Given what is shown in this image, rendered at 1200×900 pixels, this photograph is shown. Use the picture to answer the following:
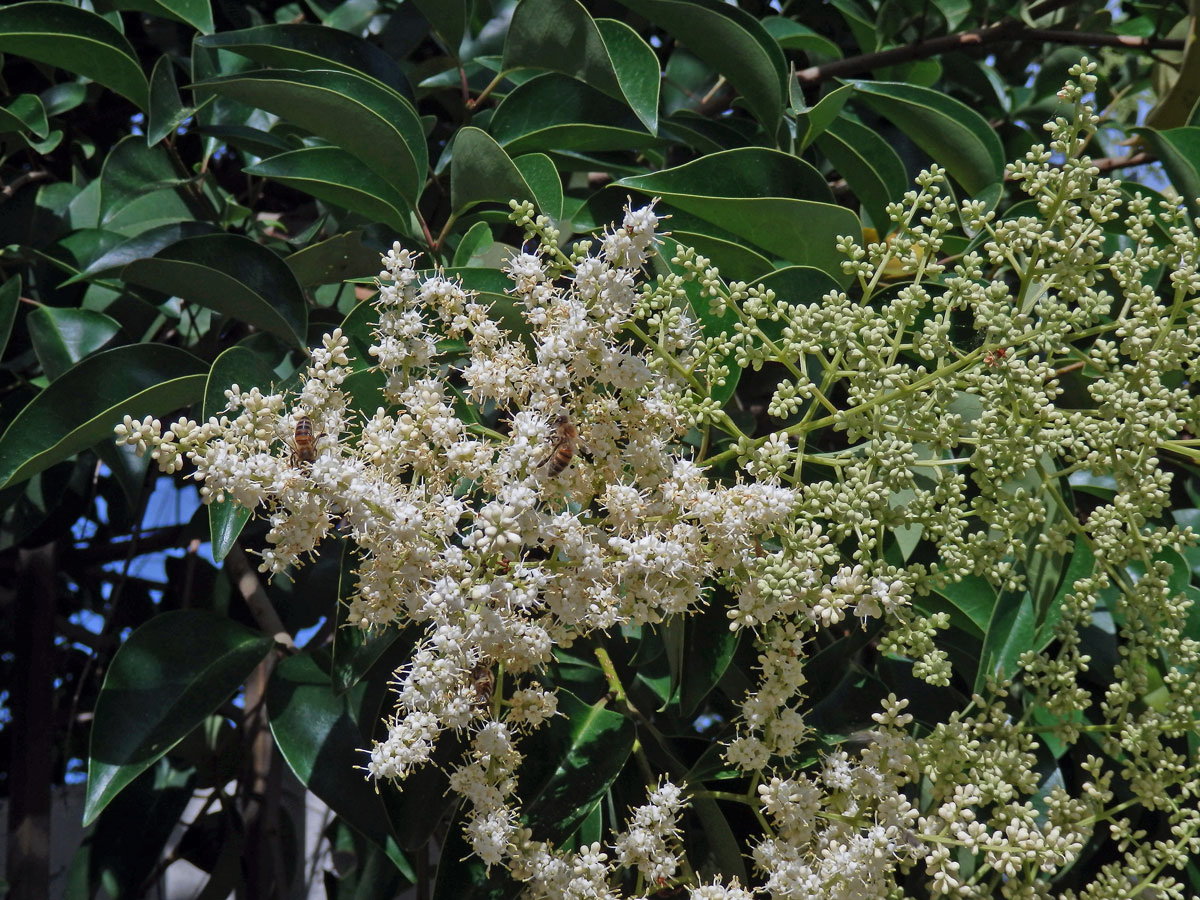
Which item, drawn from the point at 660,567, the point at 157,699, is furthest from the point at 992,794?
the point at 157,699

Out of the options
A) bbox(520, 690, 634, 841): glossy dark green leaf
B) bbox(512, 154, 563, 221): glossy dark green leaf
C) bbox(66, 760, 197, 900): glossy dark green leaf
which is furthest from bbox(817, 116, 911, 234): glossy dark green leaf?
bbox(66, 760, 197, 900): glossy dark green leaf

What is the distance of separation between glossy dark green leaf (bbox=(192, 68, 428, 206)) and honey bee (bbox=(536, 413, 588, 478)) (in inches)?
18.3

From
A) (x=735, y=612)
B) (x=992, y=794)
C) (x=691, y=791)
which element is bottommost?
(x=691, y=791)

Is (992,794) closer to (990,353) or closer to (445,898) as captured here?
(990,353)

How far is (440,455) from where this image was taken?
1010 mm

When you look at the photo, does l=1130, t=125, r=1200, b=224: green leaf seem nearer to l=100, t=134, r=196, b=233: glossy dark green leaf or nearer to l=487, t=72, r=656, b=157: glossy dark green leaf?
l=487, t=72, r=656, b=157: glossy dark green leaf

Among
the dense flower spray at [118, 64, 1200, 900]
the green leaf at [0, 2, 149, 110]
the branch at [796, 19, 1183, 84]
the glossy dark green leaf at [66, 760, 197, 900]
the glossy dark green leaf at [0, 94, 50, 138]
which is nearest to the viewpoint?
the dense flower spray at [118, 64, 1200, 900]

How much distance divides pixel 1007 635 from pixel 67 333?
46.2 inches

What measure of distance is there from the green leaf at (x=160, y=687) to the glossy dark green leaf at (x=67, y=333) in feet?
1.16

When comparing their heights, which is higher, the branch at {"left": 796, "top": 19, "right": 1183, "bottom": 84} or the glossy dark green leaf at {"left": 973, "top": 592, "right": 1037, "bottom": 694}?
the branch at {"left": 796, "top": 19, "right": 1183, "bottom": 84}

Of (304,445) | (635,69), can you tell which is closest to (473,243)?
(635,69)

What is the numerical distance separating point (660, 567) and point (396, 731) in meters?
0.26

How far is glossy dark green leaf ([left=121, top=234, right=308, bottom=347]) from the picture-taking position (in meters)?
1.22

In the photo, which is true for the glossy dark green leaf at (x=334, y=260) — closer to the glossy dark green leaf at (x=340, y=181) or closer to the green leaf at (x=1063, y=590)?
the glossy dark green leaf at (x=340, y=181)
